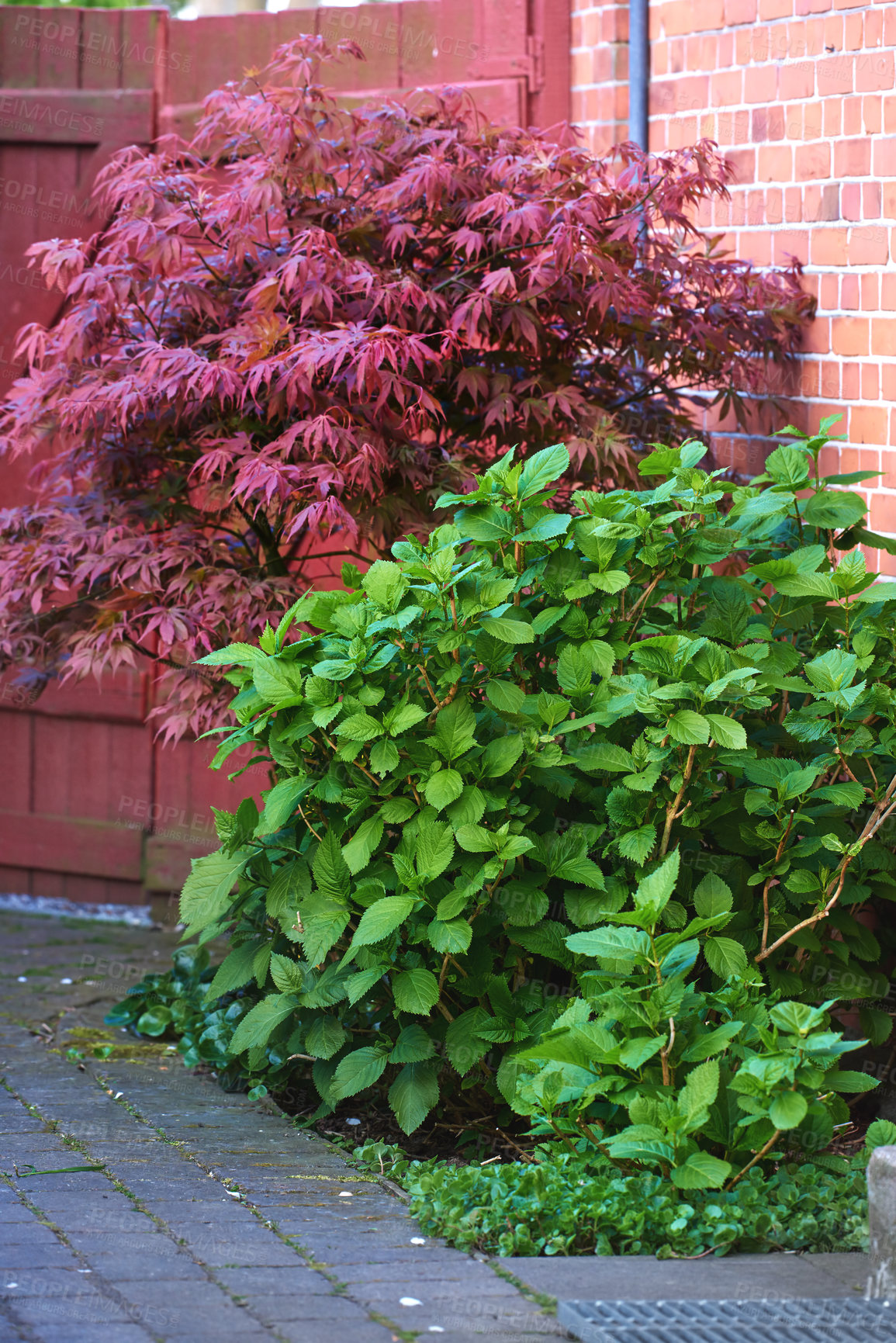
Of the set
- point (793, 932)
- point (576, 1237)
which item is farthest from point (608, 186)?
point (576, 1237)

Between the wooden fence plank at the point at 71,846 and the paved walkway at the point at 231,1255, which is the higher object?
the wooden fence plank at the point at 71,846

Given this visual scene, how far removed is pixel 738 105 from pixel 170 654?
251 centimetres

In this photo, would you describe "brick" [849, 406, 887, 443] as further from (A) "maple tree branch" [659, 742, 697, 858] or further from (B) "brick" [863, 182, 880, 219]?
(A) "maple tree branch" [659, 742, 697, 858]

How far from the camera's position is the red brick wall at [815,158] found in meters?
4.16

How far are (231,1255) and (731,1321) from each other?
92cm

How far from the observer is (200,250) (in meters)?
4.08

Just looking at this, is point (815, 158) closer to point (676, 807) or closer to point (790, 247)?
point (790, 247)

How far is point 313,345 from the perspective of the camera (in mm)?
3594

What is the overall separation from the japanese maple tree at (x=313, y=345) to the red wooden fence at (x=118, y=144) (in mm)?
1273

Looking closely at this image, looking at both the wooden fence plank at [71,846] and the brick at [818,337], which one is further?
the wooden fence plank at [71,846]

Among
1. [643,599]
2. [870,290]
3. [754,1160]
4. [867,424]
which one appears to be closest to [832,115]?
[870,290]

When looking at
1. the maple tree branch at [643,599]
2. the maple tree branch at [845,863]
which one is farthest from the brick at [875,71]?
the maple tree branch at [845,863]

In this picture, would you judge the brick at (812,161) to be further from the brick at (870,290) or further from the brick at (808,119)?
the brick at (870,290)

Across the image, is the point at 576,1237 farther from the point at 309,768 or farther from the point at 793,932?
the point at 309,768
